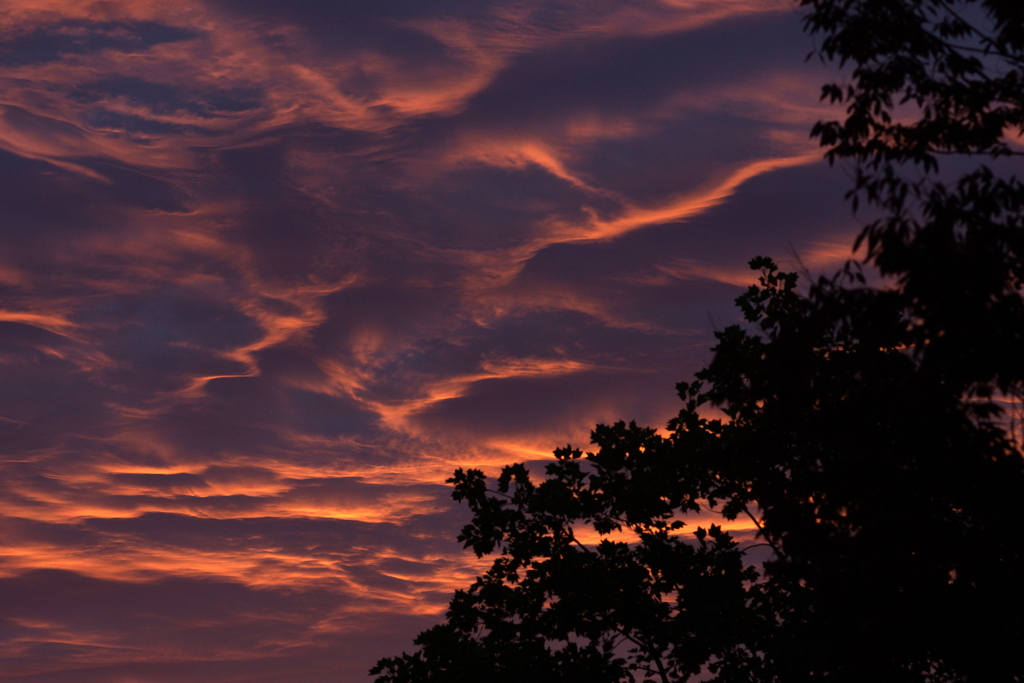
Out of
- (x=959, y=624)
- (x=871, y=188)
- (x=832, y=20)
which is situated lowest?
(x=959, y=624)

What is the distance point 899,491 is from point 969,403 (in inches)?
75.4

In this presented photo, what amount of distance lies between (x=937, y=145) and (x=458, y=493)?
13792 mm

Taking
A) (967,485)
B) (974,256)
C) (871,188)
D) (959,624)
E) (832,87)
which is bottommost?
(959,624)

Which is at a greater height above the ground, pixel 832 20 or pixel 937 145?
pixel 832 20

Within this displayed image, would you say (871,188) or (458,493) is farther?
(458,493)

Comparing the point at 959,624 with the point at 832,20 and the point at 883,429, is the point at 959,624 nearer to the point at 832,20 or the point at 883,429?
the point at 883,429

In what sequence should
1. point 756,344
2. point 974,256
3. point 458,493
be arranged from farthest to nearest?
point 458,493 < point 756,344 < point 974,256

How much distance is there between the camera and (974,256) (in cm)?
1181

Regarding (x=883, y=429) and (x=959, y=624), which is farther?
(x=883, y=429)

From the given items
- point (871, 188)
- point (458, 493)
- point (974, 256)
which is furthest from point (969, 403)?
point (458, 493)

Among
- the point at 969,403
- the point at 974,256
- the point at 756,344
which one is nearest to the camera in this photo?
the point at 974,256

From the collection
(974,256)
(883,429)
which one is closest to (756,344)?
(883,429)

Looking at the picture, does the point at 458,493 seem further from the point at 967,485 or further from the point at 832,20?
the point at 832,20

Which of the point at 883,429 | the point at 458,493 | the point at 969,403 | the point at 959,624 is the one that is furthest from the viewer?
the point at 458,493
